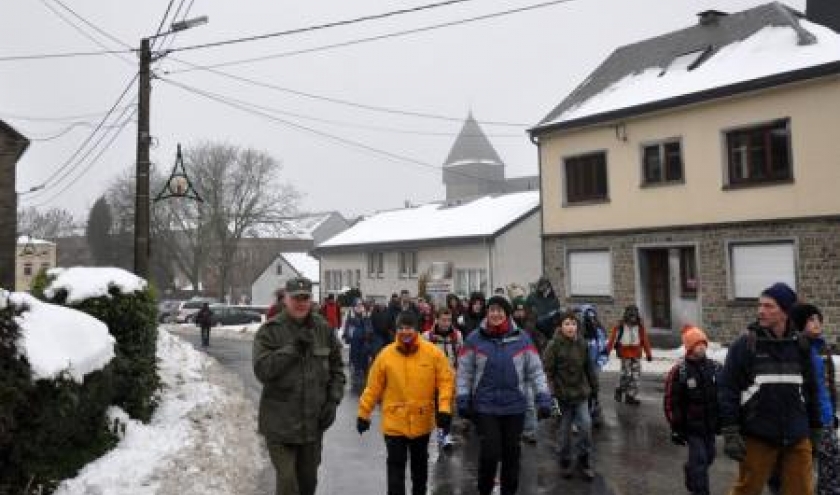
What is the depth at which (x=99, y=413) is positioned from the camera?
763 centimetres

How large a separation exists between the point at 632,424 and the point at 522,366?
4830mm

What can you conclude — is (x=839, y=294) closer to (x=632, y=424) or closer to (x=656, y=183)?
(x=656, y=183)

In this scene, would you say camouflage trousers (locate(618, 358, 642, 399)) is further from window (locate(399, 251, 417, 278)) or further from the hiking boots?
window (locate(399, 251, 417, 278))

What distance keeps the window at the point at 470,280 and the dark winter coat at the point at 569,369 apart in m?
25.0

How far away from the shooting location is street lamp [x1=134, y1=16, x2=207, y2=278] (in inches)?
576

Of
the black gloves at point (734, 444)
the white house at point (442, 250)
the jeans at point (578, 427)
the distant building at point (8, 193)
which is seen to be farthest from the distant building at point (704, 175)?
the distant building at point (8, 193)

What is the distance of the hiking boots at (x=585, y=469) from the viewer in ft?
25.4

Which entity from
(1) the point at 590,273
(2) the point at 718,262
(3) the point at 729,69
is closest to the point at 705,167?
(2) the point at 718,262

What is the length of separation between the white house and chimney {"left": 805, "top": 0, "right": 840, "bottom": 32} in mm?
14411

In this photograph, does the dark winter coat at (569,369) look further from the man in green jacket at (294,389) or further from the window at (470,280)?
the window at (470,280)

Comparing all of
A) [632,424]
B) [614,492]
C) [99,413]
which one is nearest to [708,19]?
[632,424]

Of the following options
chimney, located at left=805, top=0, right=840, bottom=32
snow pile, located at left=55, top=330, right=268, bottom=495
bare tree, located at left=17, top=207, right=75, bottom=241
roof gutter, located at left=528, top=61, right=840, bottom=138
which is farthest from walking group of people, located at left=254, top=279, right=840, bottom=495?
bare tree, located at left=17, top=207, right=75, bottom=241

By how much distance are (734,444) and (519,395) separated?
183 cm

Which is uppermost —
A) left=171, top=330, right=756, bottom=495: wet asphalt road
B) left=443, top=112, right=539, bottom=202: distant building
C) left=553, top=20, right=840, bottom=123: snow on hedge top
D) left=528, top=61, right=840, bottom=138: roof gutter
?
left=443, top=112, right=539, bottom=202: distant building
